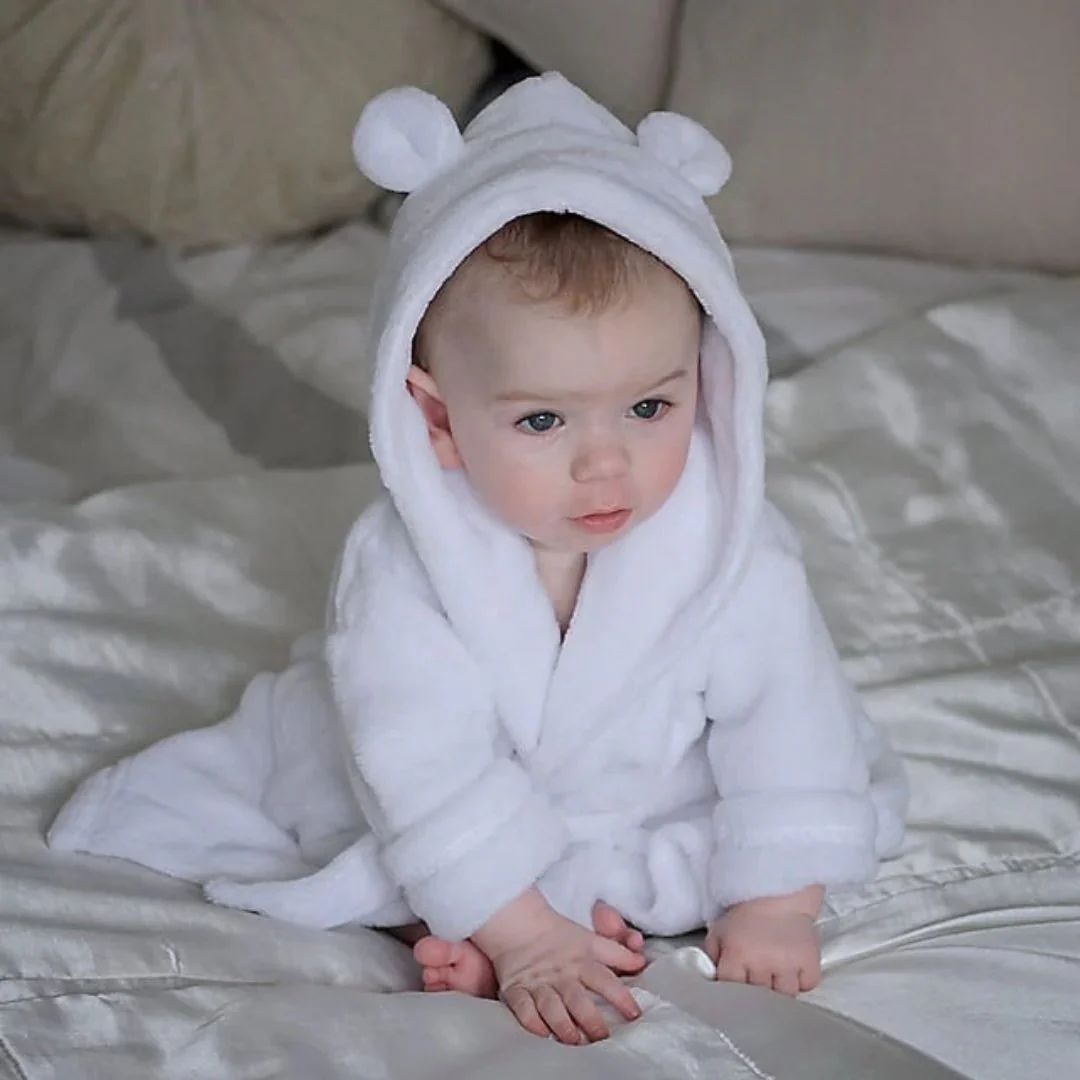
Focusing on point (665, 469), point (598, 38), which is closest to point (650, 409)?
point (665, 469)

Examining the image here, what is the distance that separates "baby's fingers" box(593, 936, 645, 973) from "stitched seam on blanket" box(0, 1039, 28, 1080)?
1.01ft

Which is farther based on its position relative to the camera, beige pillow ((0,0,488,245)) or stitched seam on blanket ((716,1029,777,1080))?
beige pillow ((0,0,488,245))

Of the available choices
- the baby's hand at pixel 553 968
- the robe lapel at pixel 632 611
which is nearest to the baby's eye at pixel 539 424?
the robe lapel at pixel 632 611

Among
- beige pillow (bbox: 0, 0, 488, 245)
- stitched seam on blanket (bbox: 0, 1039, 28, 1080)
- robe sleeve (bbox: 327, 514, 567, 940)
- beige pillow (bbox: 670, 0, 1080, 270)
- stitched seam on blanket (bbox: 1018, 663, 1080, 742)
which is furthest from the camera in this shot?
beige pillow (bbox: 0, 0, 488, 245)

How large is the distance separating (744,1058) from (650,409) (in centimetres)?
34

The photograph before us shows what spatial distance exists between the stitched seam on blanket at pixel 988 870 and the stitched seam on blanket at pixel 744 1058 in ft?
0.61

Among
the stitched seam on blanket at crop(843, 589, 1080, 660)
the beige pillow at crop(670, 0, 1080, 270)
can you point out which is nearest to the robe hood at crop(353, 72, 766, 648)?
the stitched seam on blanket at crop(843, 589, 1080, 660)

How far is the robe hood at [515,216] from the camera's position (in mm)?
917

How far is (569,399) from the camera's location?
93 cm

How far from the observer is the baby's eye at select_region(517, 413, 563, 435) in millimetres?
946

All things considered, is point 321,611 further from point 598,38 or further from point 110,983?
point 598,38

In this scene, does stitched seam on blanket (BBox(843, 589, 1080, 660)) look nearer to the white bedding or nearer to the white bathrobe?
the white bedding

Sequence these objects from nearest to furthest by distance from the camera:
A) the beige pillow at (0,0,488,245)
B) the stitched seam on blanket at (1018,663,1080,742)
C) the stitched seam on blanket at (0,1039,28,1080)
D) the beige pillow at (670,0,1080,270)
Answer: the stitched seam on blanket at (0,1039,28,1080)
the stitched seam on blanket at (1018,663,1080,742)
the beige pillow at (670,0,1080,270)
the beige pillow at (0,0,488,245)

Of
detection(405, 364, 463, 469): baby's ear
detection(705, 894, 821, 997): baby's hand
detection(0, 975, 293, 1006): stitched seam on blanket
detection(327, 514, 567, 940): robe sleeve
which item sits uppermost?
detection(405, 364, 463, 469): baby's ear
